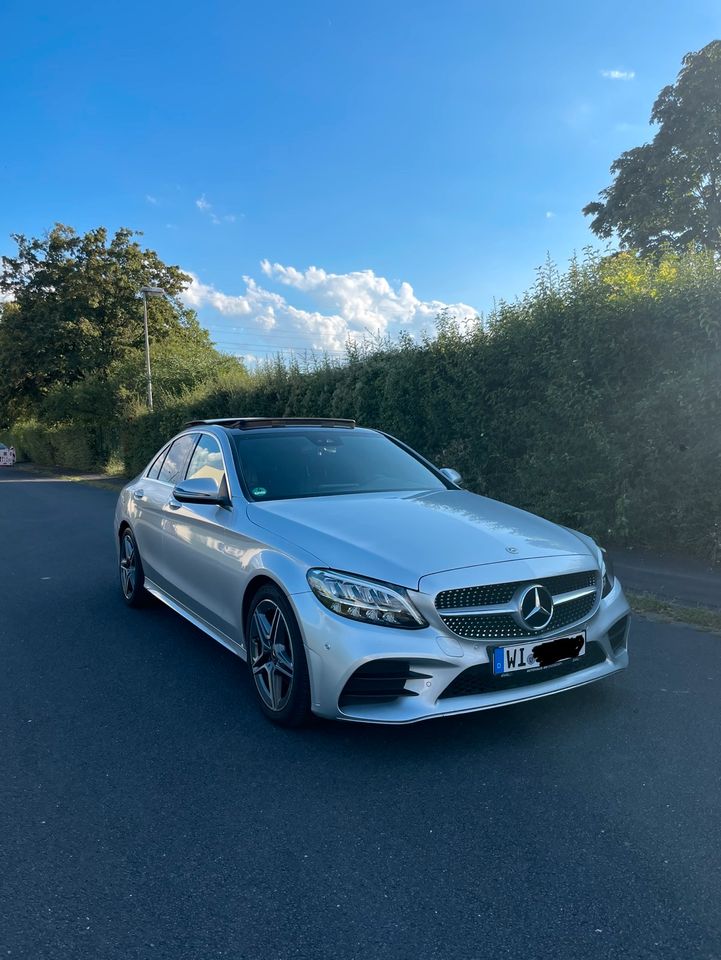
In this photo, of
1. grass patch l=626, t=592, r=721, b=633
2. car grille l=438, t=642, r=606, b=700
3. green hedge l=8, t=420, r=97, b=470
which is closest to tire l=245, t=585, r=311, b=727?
car grille l=438, t=642, r=606, b=700

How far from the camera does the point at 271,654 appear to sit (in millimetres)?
3854

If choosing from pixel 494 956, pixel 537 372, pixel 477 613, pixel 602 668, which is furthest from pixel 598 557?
pixel 537 372

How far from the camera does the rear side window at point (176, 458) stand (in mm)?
5750

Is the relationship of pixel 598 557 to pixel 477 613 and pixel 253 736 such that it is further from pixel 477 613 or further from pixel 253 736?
pixel 253 736

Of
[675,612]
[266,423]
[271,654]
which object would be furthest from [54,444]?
[271,654]

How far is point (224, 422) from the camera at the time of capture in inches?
219

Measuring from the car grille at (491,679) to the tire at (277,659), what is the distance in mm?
730

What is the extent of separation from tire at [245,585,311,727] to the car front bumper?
12 cm

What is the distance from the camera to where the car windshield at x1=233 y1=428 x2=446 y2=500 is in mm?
4656

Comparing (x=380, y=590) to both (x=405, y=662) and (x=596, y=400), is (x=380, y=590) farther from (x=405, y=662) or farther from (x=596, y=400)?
(x=596, y=400)

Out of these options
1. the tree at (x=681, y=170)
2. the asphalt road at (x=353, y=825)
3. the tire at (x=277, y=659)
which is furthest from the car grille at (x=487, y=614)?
the tree at (x=681, y=170)

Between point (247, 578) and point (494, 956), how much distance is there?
229 centimetres

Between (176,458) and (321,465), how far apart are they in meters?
1.61

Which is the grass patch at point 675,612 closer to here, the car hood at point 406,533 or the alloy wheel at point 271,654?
the car hood at point 406,533
